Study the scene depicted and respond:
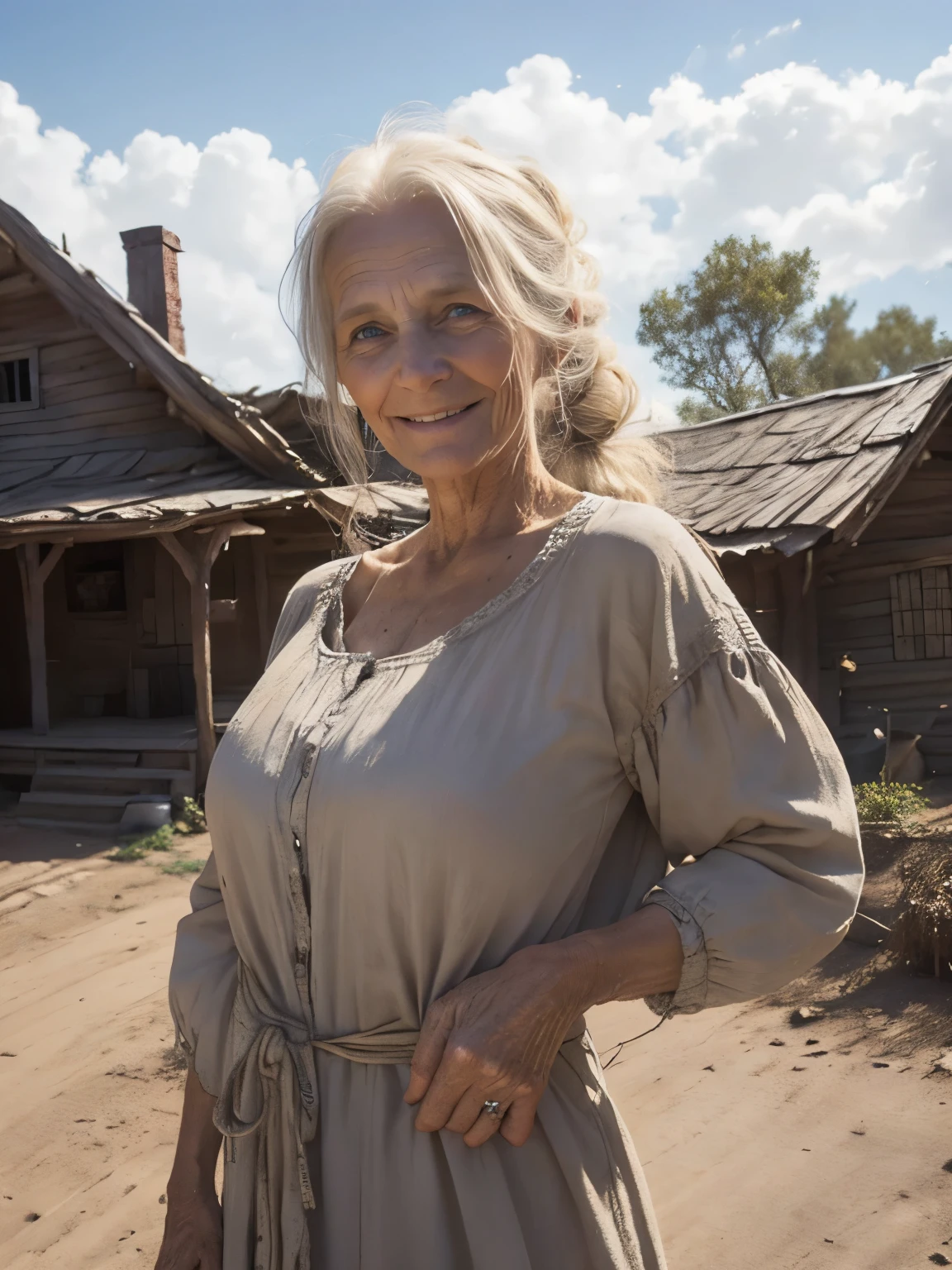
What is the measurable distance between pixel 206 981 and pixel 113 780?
9.36 meters

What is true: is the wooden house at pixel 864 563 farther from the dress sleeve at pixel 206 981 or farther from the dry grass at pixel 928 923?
the dress sleeve at pixel 206 981

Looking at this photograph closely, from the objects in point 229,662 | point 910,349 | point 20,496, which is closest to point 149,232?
point 20,496

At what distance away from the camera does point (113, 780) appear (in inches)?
406

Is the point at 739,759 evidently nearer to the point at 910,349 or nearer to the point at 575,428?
the point at 575,428

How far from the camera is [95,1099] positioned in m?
4.75

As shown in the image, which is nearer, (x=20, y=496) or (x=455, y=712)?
(x=455, y=712)

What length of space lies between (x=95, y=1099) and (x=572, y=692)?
14.6 feet

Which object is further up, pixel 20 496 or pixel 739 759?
pixel 20 496

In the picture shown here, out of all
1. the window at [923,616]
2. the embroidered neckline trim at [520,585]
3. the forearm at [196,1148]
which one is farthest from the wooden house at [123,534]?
the embroidered neckline trim at [520,585]

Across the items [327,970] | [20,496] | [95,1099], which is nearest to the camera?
[327,970]

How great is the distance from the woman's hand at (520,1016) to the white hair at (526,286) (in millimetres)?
709

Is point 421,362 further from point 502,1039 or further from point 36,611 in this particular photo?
point 36,611

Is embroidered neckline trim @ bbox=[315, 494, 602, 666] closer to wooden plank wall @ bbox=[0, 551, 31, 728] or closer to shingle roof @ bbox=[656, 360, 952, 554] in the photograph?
shingle roof @ bbox=[656, 360, 952, 554]

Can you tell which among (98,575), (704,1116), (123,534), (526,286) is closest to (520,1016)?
(526,286)
